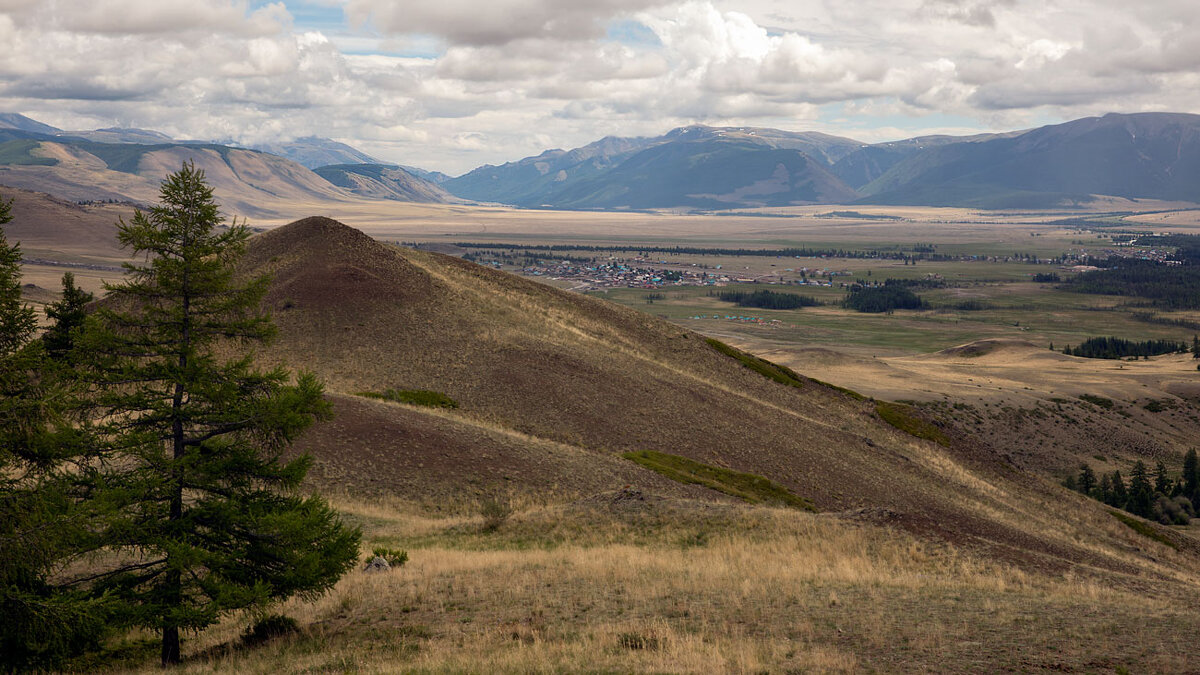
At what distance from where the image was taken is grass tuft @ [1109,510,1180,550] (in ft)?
200

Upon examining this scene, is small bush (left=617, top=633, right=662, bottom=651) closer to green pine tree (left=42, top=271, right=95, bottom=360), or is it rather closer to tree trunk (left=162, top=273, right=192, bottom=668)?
tree trunk (left=162, top=273, right=192, bottom=668)

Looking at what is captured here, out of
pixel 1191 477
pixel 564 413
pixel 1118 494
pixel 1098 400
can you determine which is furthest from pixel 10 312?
pixel 1098 400

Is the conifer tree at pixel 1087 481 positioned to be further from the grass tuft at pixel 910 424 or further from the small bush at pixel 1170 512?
the grass tuft at pixel 910 424

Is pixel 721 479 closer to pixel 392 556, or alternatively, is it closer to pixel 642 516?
pixel 642 516

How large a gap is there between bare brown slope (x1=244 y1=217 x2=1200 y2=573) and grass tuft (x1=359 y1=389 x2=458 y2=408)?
117cm

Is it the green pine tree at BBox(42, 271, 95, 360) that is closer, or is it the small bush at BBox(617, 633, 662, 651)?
the small bush at BBox(617, 633, 662, 651)

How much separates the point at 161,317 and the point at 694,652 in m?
14.0

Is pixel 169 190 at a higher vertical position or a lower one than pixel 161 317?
higher

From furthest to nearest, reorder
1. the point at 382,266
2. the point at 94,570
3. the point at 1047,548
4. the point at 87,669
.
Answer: the point at 382,266 < the point at 1047,548 < the point at 94,570 < the point at 87,669

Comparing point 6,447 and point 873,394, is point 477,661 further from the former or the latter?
point 873,394

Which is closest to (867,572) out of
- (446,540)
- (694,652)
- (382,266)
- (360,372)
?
(694,652)

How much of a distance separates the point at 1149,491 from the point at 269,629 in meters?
89.3

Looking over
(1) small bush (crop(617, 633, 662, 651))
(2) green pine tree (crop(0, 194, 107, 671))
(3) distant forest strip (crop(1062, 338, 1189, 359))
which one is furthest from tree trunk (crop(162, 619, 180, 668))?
(3) distant forest strip (crop(1062, 338, 1189, 359))

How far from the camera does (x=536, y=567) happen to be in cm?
2572
